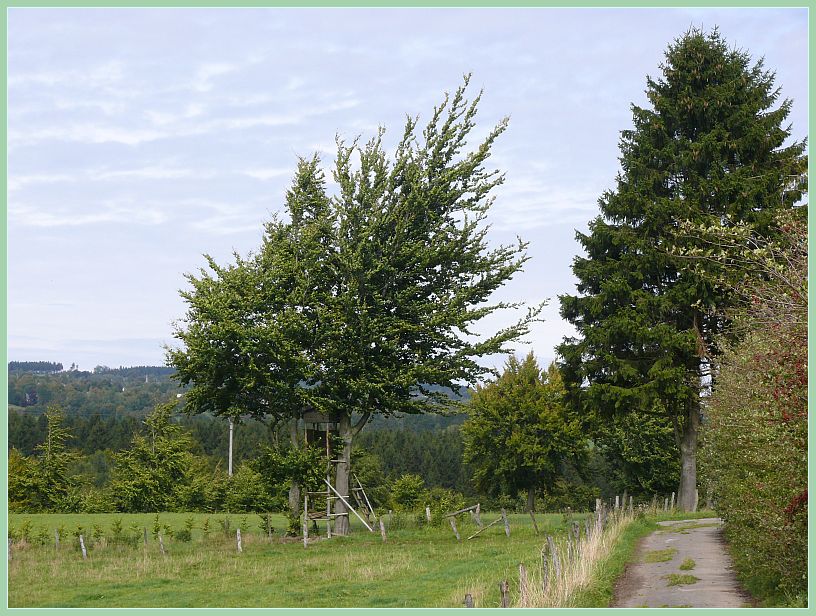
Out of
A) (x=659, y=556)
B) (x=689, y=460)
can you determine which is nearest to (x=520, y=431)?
(x=689, y=460)

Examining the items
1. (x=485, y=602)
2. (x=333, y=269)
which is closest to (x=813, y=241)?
(x=485, y=602)

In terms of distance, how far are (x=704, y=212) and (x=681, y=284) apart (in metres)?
3.51

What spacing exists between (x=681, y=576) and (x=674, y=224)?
71.5ft

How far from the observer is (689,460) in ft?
125

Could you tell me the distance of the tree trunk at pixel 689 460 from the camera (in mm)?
37562

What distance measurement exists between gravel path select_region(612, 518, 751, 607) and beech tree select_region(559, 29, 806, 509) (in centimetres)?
Answer: 1171

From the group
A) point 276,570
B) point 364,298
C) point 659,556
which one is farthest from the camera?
point 364,298

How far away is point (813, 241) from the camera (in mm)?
9547

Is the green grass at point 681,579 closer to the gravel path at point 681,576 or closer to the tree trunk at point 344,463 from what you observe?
the gravel path at point 681,576

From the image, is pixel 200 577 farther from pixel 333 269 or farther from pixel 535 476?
pixel 535 476

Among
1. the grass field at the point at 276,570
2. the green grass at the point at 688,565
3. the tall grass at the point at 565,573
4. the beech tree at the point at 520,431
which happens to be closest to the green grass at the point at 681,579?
the green grass at the point at 688,565

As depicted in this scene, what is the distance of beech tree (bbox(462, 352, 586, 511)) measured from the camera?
5244cm

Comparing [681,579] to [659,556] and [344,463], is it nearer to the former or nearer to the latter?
[659,556]

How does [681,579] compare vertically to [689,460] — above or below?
below
